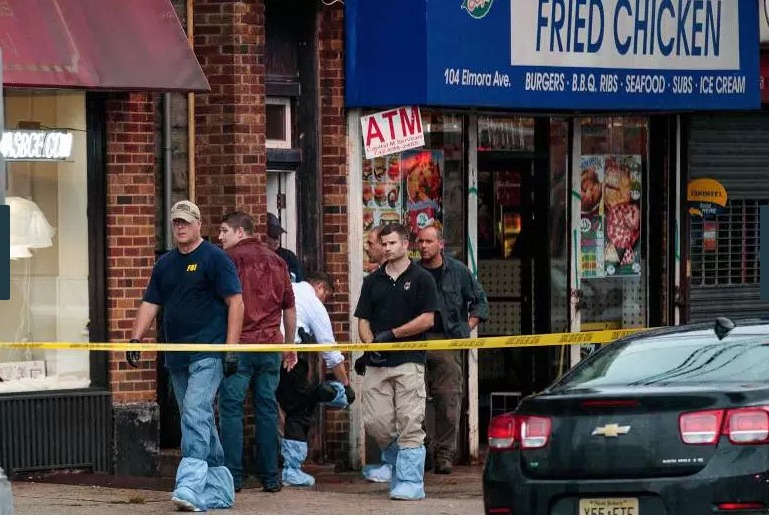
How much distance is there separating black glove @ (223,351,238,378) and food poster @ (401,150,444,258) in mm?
4055

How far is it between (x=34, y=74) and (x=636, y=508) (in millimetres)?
6282

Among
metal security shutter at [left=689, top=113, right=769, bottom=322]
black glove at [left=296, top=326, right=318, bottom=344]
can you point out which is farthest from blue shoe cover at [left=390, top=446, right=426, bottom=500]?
metal security shutter at [left=689, top=113, right=769, bottom=322]

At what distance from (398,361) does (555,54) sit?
13.1 feet

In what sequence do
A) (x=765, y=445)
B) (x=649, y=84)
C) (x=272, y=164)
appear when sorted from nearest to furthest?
1. (x=765, y=445)
2. (x=272, y=164)
3. (x=649, y=84)

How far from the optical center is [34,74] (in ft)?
45.2

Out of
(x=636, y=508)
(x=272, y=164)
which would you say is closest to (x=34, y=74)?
(x=272, y=164)

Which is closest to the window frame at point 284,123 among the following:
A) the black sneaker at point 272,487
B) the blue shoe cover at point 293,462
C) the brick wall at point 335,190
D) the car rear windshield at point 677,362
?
the brick wall at point 335,190

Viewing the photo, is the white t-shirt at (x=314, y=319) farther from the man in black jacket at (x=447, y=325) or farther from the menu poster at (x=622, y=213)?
the menu poster at (x=622, y=213)

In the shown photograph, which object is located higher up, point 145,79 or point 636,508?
point 145,79

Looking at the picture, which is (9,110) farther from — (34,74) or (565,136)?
(565,136)

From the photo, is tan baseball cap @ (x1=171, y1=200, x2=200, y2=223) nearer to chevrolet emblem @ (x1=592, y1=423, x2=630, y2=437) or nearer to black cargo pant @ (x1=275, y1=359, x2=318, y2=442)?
black cargo pant @ (x1=275, y1=359, x2=318, y2=442)

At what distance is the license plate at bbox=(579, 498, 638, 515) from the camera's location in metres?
9.44

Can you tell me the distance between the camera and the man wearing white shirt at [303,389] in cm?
1441

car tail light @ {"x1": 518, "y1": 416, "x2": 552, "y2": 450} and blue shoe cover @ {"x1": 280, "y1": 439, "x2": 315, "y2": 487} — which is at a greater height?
car tail light @ {"x1": 518, "y1": 416, "x2": 552, "y2": 450}
